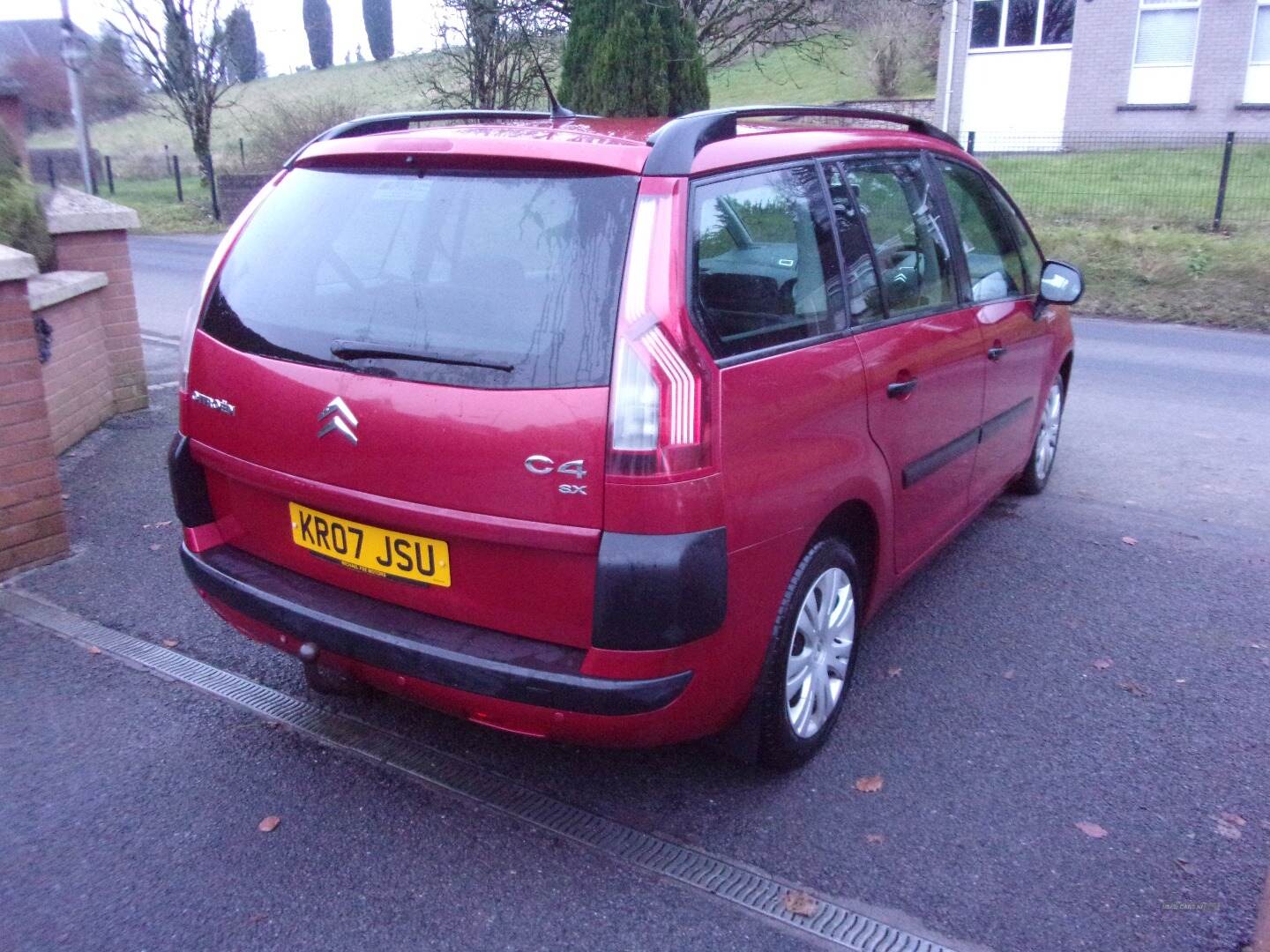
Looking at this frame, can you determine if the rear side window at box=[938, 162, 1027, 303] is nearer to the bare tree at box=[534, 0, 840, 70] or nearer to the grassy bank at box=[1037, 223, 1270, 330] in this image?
the bare tree at box=[534, 0, 840, 70]

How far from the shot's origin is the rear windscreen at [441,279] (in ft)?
8.87

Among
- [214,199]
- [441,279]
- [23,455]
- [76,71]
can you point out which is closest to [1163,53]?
[214,199]

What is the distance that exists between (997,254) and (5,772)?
4187mm

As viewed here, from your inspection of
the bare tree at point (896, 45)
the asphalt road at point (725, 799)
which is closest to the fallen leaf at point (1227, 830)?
the asphalt road at point (725, 799)

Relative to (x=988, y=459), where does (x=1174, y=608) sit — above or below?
below

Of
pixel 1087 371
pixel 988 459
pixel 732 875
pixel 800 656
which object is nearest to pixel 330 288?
pixel 800 656

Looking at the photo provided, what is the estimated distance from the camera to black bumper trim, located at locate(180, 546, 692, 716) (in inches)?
106

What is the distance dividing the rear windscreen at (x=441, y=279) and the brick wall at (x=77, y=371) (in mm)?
3371

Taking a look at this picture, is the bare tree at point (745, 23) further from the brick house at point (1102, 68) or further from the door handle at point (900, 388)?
the brick house at point (1102, 68)

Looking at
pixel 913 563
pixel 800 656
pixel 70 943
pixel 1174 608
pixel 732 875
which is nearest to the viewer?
pixel 70 943

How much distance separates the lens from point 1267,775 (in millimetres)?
3389

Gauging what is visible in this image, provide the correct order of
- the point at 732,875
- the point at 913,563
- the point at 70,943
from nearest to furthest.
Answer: the point at 70,943
the point at 732,875
the point at 913,563

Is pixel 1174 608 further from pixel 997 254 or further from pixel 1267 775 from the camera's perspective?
pixel 997 254

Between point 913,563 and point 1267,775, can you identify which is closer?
point 1267,775
